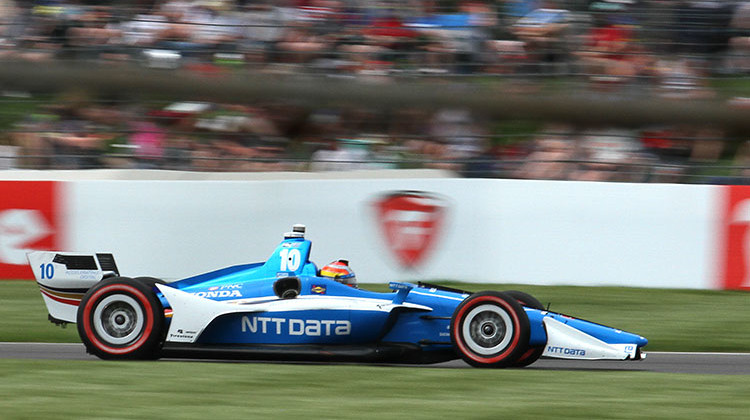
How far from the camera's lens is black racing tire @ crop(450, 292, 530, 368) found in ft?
20.1

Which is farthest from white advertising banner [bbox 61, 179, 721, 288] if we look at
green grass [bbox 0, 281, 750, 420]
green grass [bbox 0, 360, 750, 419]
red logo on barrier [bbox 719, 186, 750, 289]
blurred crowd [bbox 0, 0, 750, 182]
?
green grass [bbox 0, 360, 750, 419]

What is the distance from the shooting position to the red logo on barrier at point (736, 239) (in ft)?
32.0

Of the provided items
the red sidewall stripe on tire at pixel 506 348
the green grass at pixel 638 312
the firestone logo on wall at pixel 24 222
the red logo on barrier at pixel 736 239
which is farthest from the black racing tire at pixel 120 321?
the red logo on barrier at pixel 736 239

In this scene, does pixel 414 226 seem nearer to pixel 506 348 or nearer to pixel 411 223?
pixel 411 223

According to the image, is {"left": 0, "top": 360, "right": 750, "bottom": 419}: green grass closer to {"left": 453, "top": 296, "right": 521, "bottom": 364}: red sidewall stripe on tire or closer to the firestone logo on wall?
{"left": 453, "top": 296, "right": 521, "bottom": 364}: red sidewall stripe on tire

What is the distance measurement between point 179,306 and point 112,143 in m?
5.36

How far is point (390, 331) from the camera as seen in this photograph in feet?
21.0

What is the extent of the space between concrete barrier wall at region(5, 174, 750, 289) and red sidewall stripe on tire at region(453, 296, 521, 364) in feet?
12.9

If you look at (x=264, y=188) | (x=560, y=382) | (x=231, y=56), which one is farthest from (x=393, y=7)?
(x=560, y=382)

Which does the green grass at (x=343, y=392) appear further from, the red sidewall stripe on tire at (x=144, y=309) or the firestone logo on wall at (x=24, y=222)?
the firestone logo on wall at (x=24, y=222)

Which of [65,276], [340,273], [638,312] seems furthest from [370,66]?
[65,276]

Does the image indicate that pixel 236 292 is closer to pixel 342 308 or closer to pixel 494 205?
pixel 342 308

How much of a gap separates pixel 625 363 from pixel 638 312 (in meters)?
2.06

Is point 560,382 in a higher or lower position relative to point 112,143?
lower
